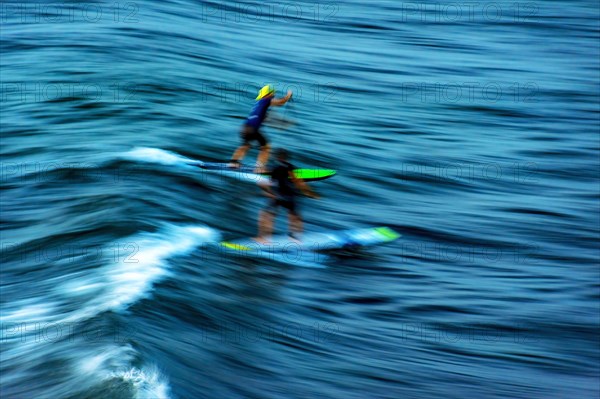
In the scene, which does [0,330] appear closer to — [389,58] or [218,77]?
[218,77]

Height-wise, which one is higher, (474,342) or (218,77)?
(218,77)

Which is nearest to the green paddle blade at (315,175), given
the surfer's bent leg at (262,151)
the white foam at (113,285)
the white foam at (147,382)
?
the surfer's bent leg at (262,151)

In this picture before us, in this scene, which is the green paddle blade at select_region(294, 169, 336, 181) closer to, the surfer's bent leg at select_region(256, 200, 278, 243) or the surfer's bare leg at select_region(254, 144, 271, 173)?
the surfer's bare leg at select_region(254, 144, 271, 173)

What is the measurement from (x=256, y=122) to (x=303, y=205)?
155 cm

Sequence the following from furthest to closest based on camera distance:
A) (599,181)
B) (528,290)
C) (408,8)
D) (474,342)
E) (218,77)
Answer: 1. (408,8)
2. (218,77)
3. (599,181)
4. (528,290)
5. (474,342)

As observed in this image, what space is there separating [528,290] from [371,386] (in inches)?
148

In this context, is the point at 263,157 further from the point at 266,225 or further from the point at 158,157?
the point at 158,157

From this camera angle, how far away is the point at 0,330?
842 cm

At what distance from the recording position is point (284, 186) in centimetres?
1165

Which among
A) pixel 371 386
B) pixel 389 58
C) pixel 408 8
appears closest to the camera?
pixel 371 386

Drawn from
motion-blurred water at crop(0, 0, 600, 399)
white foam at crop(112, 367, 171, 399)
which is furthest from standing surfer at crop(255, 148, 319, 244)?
white foam at crop(112, 367, 171, 399)

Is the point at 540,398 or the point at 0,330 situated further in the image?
the point at 0,330

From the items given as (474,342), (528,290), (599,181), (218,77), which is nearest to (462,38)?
(218,77)

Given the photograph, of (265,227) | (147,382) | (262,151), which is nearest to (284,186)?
(265,227)
